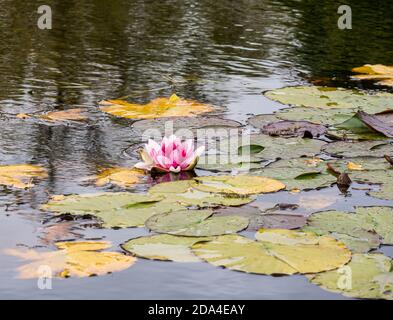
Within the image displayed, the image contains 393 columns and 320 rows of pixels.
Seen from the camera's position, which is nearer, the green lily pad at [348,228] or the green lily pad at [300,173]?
the green lily pad at [348,228]

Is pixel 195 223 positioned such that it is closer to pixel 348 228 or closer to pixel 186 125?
pixel 348 228

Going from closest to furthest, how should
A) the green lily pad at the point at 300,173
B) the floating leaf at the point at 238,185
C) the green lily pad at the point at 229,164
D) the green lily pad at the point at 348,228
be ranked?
the green lily pad at the point at 348,228 → the floating leaf at the point at 238,185 → the green lily pad at the point at 300,173 → the green lily pad at the point at 229,164

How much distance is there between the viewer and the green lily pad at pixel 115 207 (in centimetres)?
262

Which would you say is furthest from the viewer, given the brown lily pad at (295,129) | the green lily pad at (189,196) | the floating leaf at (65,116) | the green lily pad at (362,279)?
the floating leaf at (65,116)

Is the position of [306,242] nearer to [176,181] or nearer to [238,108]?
[176,181]

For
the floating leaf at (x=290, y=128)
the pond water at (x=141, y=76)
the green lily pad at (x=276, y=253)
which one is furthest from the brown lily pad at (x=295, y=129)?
the green lily pad at (x=276, y=253)

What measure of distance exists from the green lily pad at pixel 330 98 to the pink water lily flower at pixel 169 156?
44.6 inches

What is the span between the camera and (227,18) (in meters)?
6.74

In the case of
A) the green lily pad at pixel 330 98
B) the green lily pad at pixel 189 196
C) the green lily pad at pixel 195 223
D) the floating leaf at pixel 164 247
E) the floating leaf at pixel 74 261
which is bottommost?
the floating leaf at pixel 74 261

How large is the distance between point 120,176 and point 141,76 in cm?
170

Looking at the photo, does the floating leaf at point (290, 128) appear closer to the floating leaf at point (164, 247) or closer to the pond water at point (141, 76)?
the pond water at point (141, 76)

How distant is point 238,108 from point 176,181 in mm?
1175

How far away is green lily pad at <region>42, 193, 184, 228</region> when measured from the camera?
2617 millimetres

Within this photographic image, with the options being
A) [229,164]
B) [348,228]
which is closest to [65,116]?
[229,164]
